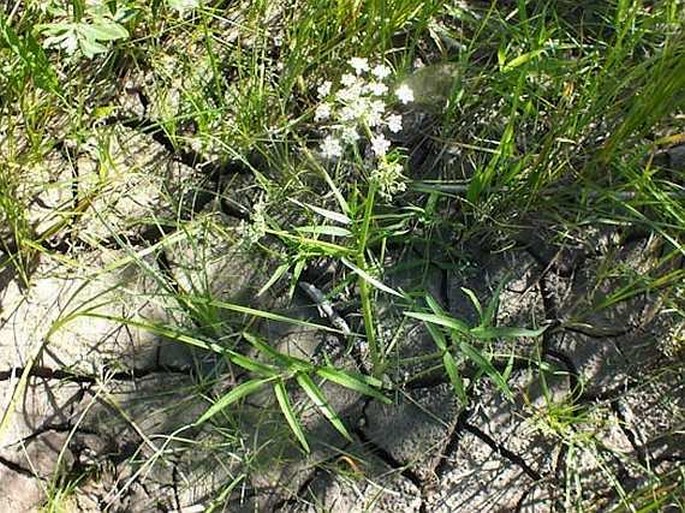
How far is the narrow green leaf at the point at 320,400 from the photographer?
2.04 m

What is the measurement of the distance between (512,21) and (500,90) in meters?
0.29

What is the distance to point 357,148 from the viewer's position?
2.27 meters

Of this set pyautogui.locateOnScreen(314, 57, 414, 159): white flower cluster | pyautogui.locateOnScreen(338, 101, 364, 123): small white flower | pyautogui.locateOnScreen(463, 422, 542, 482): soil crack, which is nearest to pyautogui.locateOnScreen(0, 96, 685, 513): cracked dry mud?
pyautogui.locateOnScreen(463, 422, 542, 482): soil crack

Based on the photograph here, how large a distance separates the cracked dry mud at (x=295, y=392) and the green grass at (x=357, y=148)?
3 centimetres

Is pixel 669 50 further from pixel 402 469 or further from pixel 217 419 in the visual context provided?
pixel 217 419

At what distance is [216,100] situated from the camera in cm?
244

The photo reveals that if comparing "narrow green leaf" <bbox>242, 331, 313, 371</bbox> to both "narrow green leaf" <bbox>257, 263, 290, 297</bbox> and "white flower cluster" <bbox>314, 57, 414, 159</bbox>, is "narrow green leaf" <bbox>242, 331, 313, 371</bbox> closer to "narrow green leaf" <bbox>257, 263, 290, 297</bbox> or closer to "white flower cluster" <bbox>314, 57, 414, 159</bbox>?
"narrow green leaf" <bbox>257, 263, 290, 297</bbox>

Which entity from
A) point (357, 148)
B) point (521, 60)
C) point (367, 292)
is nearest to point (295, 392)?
point (367, 292)

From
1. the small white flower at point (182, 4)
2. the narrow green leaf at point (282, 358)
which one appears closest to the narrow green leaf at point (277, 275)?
the narrow green leaf at point (282, 358)

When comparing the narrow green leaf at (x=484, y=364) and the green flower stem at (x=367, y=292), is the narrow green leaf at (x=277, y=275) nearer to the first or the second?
the green flower stem at (x=367, y=292)

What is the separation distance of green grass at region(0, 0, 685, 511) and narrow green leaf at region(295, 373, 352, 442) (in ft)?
0.10

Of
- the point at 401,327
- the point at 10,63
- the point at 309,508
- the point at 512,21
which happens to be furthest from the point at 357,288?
the point at 10,63

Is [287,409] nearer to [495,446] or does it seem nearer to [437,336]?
[437,336]

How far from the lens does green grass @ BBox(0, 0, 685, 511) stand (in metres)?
2.22
